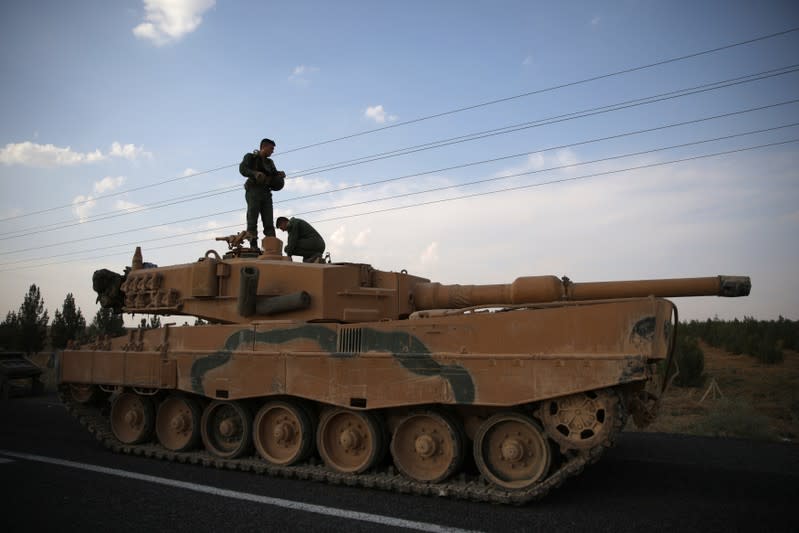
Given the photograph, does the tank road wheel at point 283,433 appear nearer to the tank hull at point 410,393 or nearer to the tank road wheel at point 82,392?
the tank hull at point 410,393

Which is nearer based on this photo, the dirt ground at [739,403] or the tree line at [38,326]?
the dirt ground at [739,403]

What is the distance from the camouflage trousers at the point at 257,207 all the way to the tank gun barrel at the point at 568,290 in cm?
333

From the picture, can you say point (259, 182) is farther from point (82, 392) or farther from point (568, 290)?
point (568, 290)

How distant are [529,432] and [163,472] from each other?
4.72m

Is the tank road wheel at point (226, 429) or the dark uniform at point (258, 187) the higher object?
the dark uniform at point (258, 187)

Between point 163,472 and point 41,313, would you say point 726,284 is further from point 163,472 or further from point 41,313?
point 41,313

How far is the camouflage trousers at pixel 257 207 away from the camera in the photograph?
31.4 ft

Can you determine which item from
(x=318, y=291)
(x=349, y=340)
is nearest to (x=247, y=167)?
(x=318, y=291)

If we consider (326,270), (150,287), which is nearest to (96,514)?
(326,270)

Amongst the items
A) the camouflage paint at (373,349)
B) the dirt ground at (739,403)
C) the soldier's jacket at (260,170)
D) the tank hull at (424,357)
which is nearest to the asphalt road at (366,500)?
the tank hull at (424,357)

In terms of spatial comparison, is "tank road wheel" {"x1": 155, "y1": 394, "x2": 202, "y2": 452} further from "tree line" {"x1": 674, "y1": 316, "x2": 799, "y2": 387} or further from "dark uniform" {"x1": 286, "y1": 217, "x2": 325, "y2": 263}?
"tree line" {"x1": 674, "y1": 316, "x2": 799, "y2": 387}

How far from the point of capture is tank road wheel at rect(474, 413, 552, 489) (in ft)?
19.3

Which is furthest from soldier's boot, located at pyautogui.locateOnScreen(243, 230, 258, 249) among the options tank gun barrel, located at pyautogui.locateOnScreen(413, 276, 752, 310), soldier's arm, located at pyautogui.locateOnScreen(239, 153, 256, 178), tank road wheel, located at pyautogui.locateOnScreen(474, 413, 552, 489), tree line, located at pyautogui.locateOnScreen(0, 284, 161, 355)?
tree line, located at pyautogui.locateOnScreen(0, 284, 161, 355)

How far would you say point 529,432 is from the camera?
19.7ft
